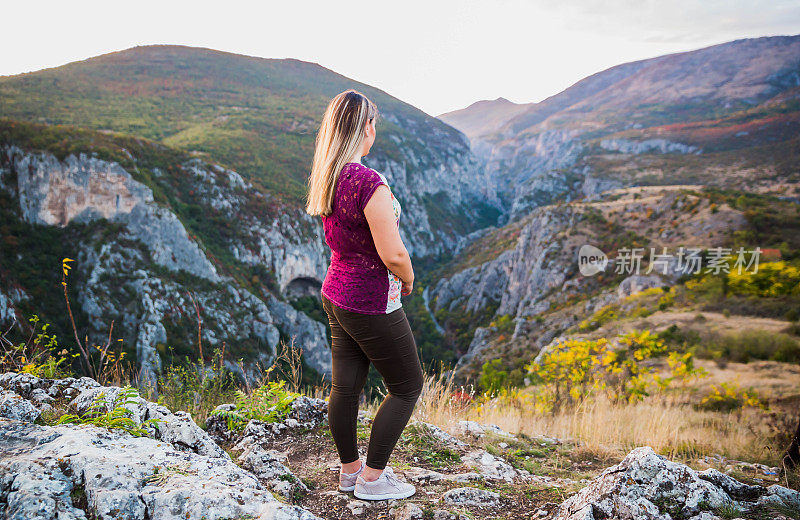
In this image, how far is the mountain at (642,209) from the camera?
25.1 m

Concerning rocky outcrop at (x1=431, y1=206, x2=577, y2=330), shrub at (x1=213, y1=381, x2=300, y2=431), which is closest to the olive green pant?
shrub at (x1=213, y1=381, x2=300, y2=431)

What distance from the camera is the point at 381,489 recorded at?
2234mm

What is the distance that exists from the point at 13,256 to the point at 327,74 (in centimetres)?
11979

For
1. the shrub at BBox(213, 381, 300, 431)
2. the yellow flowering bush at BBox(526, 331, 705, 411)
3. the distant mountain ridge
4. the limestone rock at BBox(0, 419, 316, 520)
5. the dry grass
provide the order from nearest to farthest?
the limestone rock at BBox(0, 419, 316, 520) → the shrub at BBox(213, 381, 300, 431) → the dry grass → the yellow flowering bush at BBox(526, 331, 705, 411) → the distant mountain ridge

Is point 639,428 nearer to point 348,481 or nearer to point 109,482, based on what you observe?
point 348,481

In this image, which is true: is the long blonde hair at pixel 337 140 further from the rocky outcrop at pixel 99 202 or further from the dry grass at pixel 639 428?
the rocky outcrop at pixel 99 202

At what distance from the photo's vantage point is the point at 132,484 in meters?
1.47

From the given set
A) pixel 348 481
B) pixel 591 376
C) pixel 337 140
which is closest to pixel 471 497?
pixel 348 481

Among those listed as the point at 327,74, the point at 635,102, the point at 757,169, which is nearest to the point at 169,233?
the point at 757,169

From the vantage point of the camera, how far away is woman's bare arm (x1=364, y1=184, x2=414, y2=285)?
188 centimetres

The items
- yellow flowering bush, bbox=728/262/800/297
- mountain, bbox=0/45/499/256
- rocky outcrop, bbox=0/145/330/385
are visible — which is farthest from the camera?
mountain, bbox=0/45/499/256

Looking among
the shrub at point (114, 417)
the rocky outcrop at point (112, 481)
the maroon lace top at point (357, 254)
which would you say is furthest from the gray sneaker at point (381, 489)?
the shrub at point (114, 417)

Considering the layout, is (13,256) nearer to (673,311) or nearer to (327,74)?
(673,311)

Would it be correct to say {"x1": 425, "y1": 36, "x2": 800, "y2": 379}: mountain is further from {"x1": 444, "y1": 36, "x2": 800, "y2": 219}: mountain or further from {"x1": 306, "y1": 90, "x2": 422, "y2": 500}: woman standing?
{"x1": 306, "y1": 90, "x2": 422, "y2": 500}: woman standing
